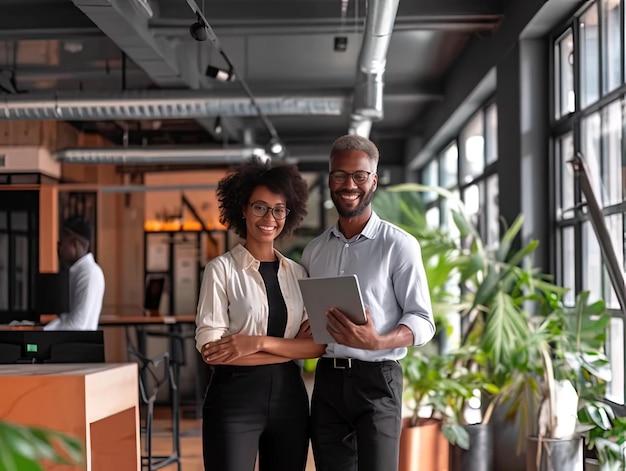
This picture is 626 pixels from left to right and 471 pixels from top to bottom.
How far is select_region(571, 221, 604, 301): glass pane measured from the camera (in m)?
5.54

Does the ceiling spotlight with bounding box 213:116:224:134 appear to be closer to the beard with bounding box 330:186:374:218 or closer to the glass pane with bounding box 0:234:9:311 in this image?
the glass pane with bounding box 0:234:9:311

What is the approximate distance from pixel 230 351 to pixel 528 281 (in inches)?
133

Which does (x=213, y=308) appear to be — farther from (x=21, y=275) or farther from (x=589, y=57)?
(x=21, y=275)

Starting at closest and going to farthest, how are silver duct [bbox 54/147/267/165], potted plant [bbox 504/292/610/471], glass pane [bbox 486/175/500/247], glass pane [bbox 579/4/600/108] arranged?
potted plant [bbox 504/292/610/471] < glass pane [bbox 579/4/600/108] < glass pane [bbox 486/175/500/247] < silver duct [bbox 54/147/267/165]

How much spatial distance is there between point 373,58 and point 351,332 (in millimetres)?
4767

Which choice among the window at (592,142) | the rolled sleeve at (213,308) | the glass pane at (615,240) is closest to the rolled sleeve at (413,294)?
the rolled sleeve at (213,308)

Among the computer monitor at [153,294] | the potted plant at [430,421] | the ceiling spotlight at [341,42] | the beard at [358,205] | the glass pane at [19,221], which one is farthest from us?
the computer monitor at [153,294]

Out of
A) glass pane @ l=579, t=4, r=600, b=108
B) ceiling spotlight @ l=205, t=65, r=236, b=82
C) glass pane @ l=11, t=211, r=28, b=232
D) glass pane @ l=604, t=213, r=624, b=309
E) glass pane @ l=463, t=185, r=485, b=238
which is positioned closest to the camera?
glass pane @ l=604, t=213, r=624, b=309

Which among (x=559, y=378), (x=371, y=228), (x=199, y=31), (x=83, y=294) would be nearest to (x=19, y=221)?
(x=83, y=294)

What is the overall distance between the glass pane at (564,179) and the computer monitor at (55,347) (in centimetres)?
338

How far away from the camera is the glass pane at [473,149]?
9734mm

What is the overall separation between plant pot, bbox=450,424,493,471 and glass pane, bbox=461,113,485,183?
4.23m

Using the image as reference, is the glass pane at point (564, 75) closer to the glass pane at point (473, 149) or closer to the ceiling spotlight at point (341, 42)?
the ceiling spotlight at point (341, 42)

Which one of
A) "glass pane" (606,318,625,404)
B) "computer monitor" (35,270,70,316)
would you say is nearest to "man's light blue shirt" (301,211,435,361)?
"glass pane" (606,318,625,404)
